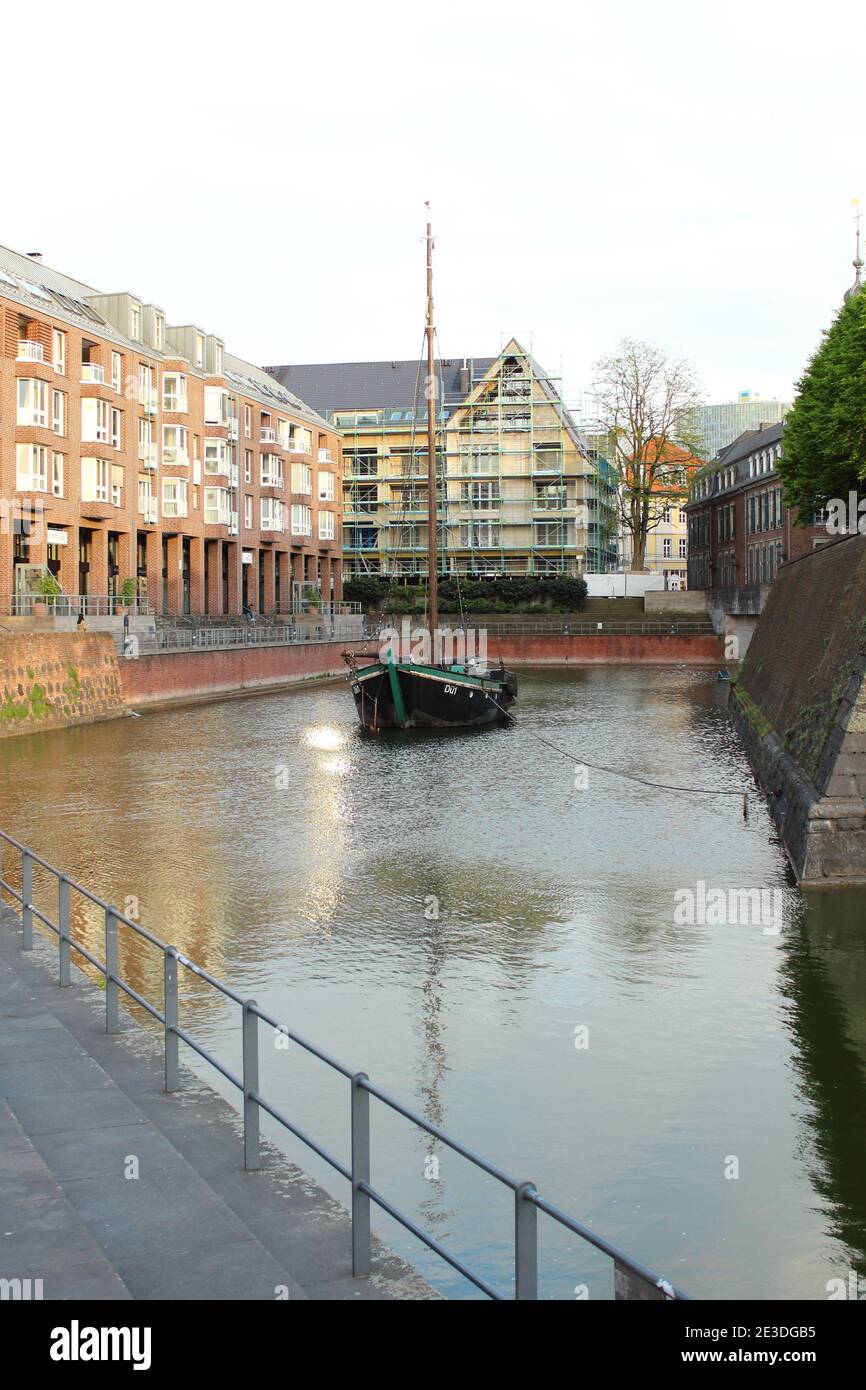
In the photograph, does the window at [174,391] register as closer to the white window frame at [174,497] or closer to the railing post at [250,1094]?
the white window frame at [174,497]

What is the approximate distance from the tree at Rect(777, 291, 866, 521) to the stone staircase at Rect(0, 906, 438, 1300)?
35602mm

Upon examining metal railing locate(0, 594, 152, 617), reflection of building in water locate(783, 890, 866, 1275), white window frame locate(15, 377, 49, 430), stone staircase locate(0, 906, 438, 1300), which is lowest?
reflection of building in water locate(783, 890, 866, 1275)

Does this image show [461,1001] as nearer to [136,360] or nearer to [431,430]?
[431,430]

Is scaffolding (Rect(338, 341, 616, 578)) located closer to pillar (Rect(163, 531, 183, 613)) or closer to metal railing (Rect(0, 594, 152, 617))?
pillar (Rect(163, 531, 183, 613))

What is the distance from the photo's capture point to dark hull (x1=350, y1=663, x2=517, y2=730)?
41719mm

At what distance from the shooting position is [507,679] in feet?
→ 157

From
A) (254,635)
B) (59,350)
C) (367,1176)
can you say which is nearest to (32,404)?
(59,350)

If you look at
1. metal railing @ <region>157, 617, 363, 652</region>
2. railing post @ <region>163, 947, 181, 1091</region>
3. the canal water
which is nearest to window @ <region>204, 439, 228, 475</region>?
metal railing @ <region>157, 617, 363, 652</region>

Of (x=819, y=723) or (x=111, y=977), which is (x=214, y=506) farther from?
(x=111, y=977)

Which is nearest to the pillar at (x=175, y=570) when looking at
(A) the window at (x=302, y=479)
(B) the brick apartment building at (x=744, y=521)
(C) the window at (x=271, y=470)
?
(C) the window at (x=271, y=470)

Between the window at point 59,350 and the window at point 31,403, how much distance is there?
6.28 feet

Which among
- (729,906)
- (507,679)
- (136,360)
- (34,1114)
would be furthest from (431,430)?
(34,1114)

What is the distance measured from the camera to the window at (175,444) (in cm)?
6131
